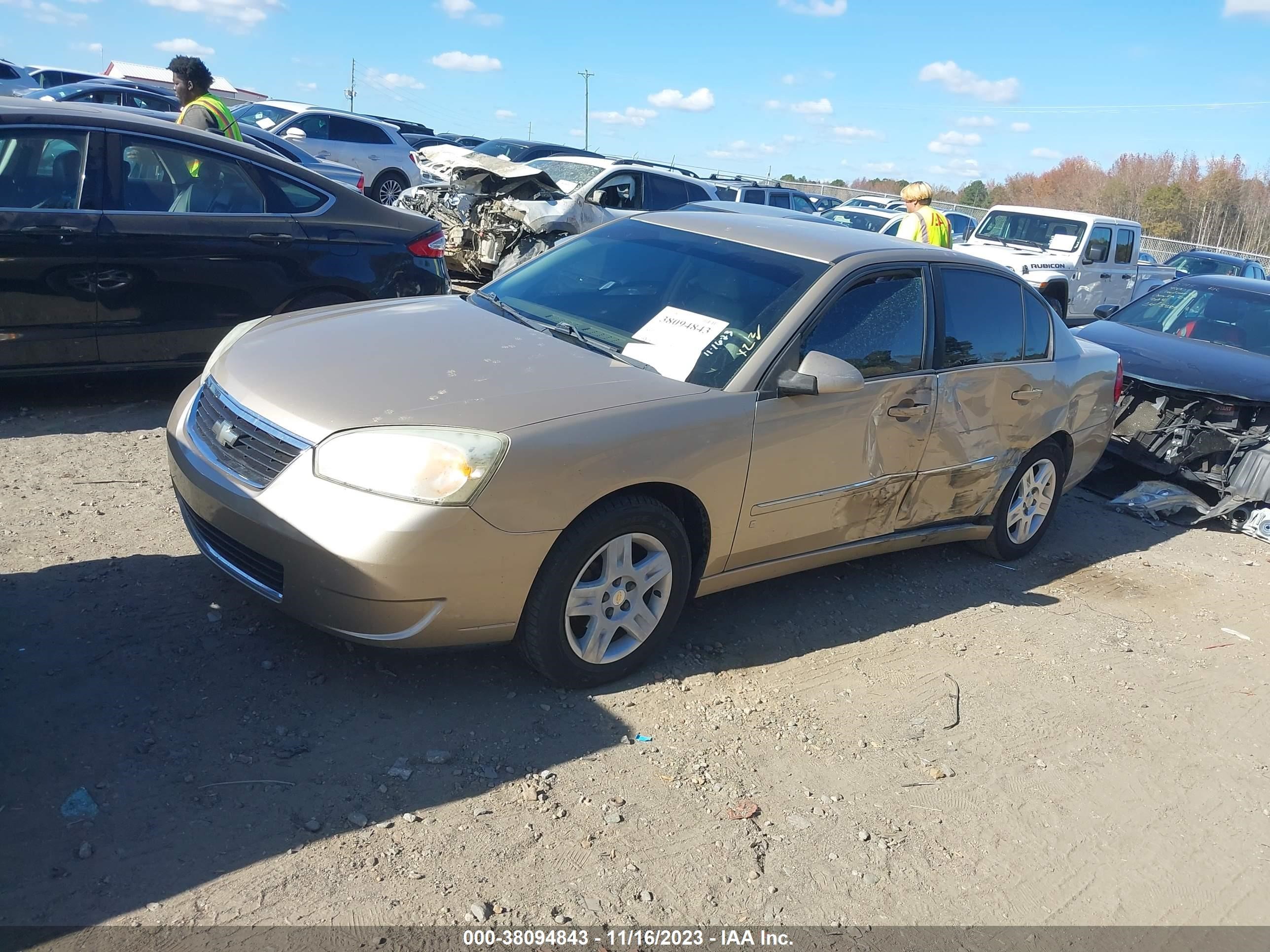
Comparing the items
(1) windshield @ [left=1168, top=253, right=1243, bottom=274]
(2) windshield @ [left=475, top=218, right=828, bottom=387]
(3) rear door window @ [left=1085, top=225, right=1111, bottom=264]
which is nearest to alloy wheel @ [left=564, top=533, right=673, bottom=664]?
(2) windshield @ [left=475, top=218, right=828, bottom=387]

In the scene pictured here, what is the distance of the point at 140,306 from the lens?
5.85 m

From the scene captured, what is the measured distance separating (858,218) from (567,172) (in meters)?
8.46

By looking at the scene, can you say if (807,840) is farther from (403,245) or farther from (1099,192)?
(1099,192)

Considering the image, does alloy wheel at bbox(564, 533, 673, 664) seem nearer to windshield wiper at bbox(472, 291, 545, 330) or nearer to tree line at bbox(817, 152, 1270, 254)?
windshield wiper at bbox(472, 291, 545, 330)

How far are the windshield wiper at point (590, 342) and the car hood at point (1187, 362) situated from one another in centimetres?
505

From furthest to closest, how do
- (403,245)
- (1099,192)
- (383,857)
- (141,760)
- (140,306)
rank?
(1099,192), (403,245), (140,306), (141,760), (383,857)

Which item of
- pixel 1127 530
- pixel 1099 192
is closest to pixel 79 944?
pixel 1127 530

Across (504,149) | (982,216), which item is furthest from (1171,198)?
(504,149)

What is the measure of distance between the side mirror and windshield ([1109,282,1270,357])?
19.1 feet

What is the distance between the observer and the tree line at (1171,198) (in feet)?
191

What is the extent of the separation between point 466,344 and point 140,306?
280cm

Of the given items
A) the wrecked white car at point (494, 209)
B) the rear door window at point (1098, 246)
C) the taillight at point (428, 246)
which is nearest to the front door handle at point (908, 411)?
the taillight at point (428, 246)

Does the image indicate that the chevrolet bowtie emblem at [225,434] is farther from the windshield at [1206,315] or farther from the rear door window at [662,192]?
the rear door window at [662,192]

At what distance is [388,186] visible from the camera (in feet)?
61.9
